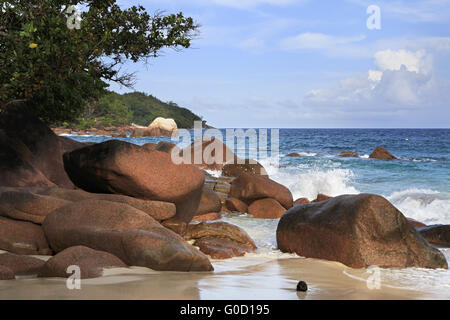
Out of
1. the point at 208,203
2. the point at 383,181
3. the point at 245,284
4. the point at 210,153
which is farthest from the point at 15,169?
the point at 383,181

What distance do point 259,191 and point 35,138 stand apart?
5.86 metres

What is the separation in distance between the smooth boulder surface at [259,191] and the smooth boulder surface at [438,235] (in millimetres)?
4125

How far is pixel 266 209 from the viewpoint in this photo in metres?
13.1

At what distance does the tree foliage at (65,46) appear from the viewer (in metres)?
8.30

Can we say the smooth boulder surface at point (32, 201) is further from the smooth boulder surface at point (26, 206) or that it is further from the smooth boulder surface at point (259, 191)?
the smooth boulder surface at point (259, 191)

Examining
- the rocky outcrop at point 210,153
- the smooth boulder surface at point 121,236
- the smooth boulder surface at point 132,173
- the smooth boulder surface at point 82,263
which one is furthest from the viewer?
the rocky outcrop at point 210,153

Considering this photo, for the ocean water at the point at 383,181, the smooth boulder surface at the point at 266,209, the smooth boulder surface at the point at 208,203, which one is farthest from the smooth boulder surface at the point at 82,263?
the ocean water at the point at 383,181

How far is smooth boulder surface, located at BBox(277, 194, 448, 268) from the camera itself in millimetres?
7363

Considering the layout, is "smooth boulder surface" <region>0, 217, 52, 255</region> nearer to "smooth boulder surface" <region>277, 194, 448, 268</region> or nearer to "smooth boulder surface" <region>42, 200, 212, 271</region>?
"smooth boulder surface" <region>42, 200, 212, 271</region>

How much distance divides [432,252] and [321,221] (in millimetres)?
1725

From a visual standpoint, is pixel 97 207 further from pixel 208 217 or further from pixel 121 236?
pixel 208 217

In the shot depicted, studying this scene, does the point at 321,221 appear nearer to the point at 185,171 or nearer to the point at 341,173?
the point at 185,171

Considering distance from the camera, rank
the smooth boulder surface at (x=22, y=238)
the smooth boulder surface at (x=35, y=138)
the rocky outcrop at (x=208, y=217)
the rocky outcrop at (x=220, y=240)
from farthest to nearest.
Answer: the rocky outcrop at (x=208, y=217) < the smooth boulder surface at (x=35, y=138) < the rocky outcrop at (x=220, y=240) < the smooth boulder surface at (x=22, y=238)

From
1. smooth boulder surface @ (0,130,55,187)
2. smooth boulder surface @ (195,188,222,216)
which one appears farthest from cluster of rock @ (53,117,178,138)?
smooth boulder surface @ (0,130,55,187)
